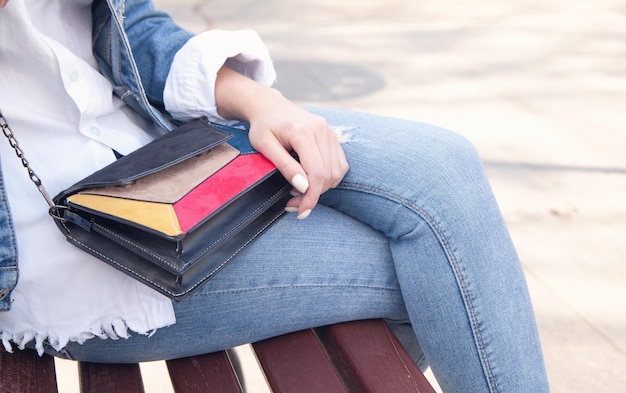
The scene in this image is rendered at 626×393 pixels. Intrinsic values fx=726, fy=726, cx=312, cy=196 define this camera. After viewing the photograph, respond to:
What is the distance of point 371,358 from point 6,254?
1.67 ft

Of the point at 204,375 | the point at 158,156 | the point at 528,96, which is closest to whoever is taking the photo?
the point at 158,156

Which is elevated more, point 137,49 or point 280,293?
point 137,49

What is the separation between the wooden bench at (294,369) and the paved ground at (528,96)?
0.71 meters

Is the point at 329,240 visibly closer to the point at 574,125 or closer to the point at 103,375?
the point at 103,375

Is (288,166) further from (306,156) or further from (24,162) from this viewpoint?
(24,162)

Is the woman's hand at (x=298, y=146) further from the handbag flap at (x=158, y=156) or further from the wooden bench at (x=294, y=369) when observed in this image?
the wooden bench at (x=294, y=369)

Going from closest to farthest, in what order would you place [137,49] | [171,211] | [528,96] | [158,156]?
[171,211] → [158,156] → [137,49] → [528,96]

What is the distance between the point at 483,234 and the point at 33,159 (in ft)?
2.08

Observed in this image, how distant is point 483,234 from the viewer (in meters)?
1.02

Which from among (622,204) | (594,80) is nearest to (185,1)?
(594,80)

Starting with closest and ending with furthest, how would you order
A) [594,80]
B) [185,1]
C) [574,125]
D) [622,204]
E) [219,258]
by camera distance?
[219,258] → [622,204] → [574,125] → [594,80] → [185,1]

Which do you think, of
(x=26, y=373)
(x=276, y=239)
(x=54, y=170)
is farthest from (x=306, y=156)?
(x=26, y=373)

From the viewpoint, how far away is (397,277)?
108 cm

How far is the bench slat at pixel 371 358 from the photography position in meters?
1.00
